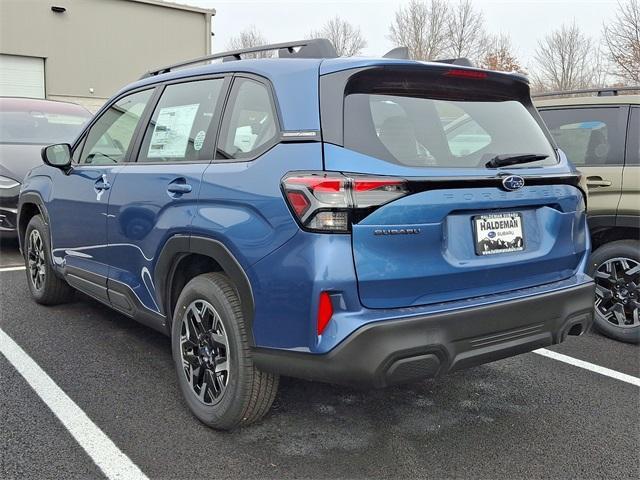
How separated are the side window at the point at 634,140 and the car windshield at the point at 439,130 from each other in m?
1.51

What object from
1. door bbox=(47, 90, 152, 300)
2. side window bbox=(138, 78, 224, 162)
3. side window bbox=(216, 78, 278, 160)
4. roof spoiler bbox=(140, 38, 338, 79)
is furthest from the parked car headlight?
side window bbox=(216, 78, 278, 160)

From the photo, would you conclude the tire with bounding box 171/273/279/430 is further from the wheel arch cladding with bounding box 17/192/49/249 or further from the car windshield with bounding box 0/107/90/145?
the car windshield with bounding box 0/107/90/145

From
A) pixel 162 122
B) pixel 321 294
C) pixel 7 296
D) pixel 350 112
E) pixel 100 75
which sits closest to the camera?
pixel 321 294

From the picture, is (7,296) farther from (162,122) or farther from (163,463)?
(163,463)

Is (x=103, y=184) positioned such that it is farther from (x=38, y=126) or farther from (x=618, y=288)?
(x=38, y=126)

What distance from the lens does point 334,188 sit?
228cm

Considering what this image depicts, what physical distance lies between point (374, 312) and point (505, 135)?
1.19m

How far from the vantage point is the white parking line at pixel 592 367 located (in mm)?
3596

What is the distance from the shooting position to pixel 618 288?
14.0 feet

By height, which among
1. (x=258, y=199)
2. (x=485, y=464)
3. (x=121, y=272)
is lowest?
(x=485, y=464)

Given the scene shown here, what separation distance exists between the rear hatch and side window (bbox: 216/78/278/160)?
11.9 inches

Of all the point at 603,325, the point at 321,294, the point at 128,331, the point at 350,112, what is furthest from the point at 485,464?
the point at 128,331

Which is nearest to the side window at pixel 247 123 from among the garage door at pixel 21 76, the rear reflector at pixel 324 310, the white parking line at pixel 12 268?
the rear reflector at pixel 324 310

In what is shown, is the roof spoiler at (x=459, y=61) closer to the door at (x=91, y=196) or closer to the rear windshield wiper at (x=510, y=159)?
the rear windshield wiper at (x=510, y=159)
